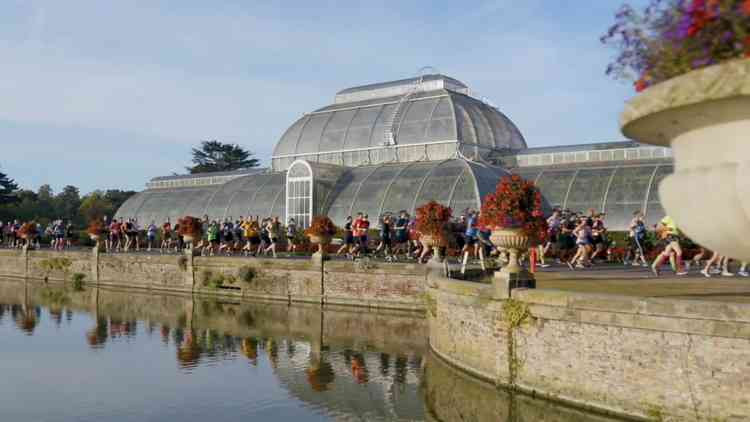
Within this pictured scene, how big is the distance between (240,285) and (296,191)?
52.8 feet

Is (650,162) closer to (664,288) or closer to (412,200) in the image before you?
(412,200)

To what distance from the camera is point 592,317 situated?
11.1 meters

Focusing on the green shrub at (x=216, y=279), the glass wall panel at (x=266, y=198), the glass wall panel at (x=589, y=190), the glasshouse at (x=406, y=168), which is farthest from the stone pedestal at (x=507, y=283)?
the glass wall panel at (x=266, y=198)

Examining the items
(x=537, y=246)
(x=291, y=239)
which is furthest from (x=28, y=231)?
(x=537, y=246)

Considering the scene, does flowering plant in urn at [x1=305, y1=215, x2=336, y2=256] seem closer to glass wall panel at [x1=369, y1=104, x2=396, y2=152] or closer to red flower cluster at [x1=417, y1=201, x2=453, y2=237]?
red flower cluster at [x1=417, y1=201, x2=453, y2=237]

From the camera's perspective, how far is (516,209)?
46.6 feet

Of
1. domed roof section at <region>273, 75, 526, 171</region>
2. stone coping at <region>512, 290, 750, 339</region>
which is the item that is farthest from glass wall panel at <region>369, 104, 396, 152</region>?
stone coping at <region>512, 290, 750, 339</region>

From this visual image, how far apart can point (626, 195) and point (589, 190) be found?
2.12 m

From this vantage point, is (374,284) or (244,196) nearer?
(374,284)

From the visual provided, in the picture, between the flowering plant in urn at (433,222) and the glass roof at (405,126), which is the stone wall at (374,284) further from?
the glass roof at (405,126)

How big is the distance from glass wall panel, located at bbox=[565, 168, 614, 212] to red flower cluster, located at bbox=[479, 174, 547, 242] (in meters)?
23.5

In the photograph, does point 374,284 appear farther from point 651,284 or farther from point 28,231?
point 28,231

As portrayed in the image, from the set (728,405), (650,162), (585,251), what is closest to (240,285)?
(585,251)

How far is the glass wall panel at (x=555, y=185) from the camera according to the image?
3922 cm
